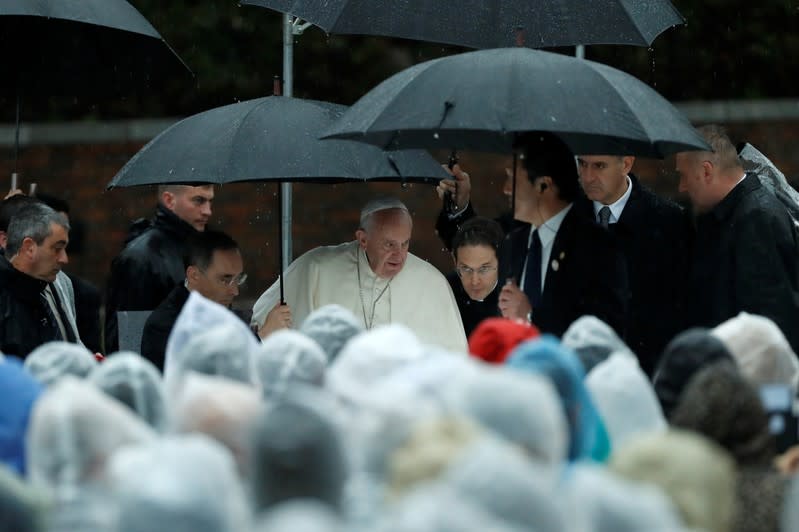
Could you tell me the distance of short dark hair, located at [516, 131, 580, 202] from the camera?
593 cm

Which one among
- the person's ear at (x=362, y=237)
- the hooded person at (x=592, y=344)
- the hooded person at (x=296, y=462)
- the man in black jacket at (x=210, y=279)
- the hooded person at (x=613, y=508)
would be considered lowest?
the hooded person at (x=613, y=508)

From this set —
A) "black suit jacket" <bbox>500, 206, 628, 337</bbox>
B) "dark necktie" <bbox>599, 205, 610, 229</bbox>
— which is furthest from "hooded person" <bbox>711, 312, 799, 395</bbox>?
"dark necktie" <bbox>599, 205, 610, 229</bbox>

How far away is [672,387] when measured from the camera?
457cm

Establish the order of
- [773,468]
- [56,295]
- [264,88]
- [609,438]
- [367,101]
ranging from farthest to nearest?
[264,88]
[56,295]
[367,101]
[609,438]
[773,468]

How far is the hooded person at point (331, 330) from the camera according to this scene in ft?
17.2

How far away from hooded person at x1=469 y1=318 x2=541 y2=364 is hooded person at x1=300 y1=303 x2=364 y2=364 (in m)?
0.58

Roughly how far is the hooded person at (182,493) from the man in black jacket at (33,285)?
3645 mm

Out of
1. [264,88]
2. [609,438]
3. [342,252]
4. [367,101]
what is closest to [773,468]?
[609,438]

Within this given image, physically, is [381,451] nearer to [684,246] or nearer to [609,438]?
[609,438]

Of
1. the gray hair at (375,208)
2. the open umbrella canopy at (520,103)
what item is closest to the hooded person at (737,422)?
the open umbrella canopy at (520,103)

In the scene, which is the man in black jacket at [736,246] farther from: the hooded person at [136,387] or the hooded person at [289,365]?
the hooded person at [136,387]

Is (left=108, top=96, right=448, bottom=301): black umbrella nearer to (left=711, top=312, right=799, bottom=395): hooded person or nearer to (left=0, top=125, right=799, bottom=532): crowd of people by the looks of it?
(left=0, top=125, right=799, bottom=532): crowd of people

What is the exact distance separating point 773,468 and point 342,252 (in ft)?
11.6

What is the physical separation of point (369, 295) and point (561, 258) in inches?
58.5
